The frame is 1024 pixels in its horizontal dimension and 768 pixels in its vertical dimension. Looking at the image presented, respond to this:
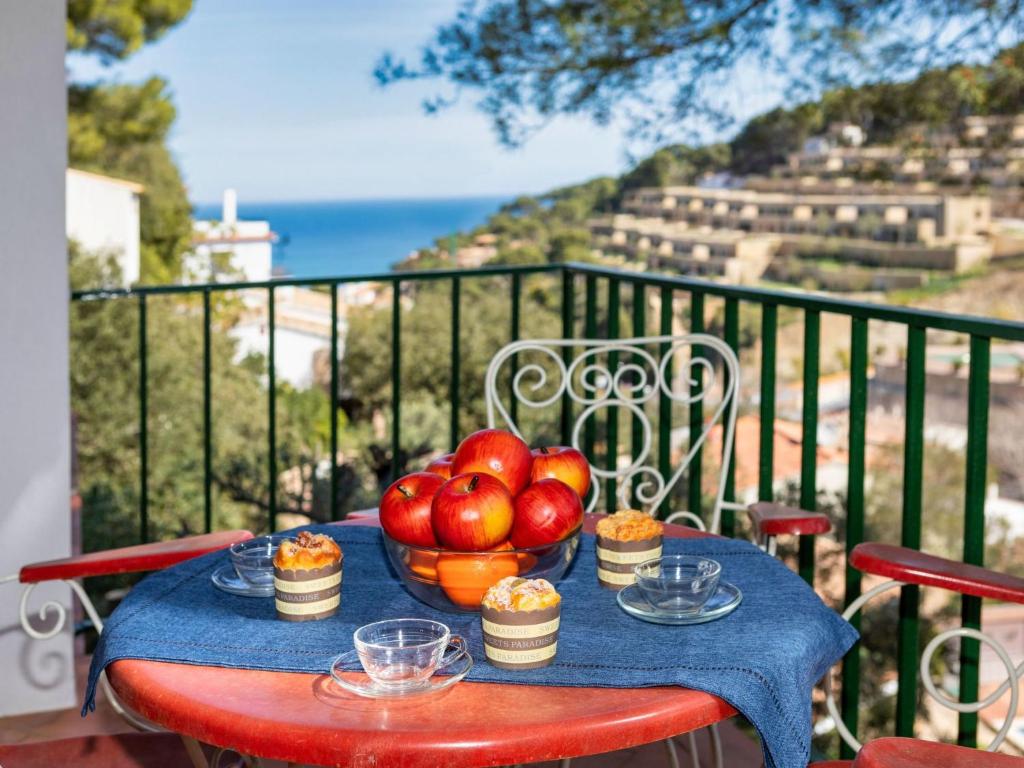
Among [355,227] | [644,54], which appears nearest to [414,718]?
[644,54]

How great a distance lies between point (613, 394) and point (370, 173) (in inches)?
859

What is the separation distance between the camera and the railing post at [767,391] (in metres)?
2.35

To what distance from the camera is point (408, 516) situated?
1249 millimetres

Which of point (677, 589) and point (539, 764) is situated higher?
point (677, 589)

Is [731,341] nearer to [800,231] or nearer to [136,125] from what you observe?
[800,231]

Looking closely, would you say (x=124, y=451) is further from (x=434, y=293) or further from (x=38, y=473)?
(x=38, y=473)

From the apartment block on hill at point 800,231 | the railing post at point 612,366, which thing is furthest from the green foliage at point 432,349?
the railing post at point 612,366

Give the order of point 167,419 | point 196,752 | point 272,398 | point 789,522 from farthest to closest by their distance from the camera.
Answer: point 167,419 → point 272,398 → point 789,522 → point 196,752

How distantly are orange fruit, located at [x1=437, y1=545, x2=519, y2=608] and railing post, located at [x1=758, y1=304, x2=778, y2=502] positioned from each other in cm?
120

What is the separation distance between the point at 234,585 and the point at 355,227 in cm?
2058

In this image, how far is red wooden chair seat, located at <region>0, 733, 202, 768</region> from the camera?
146cm

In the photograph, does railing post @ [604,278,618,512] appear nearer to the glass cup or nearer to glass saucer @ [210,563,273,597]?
glass saucer @ [210,563,273,597]

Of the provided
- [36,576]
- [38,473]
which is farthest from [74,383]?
[36,576]

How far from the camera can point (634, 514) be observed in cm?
143
